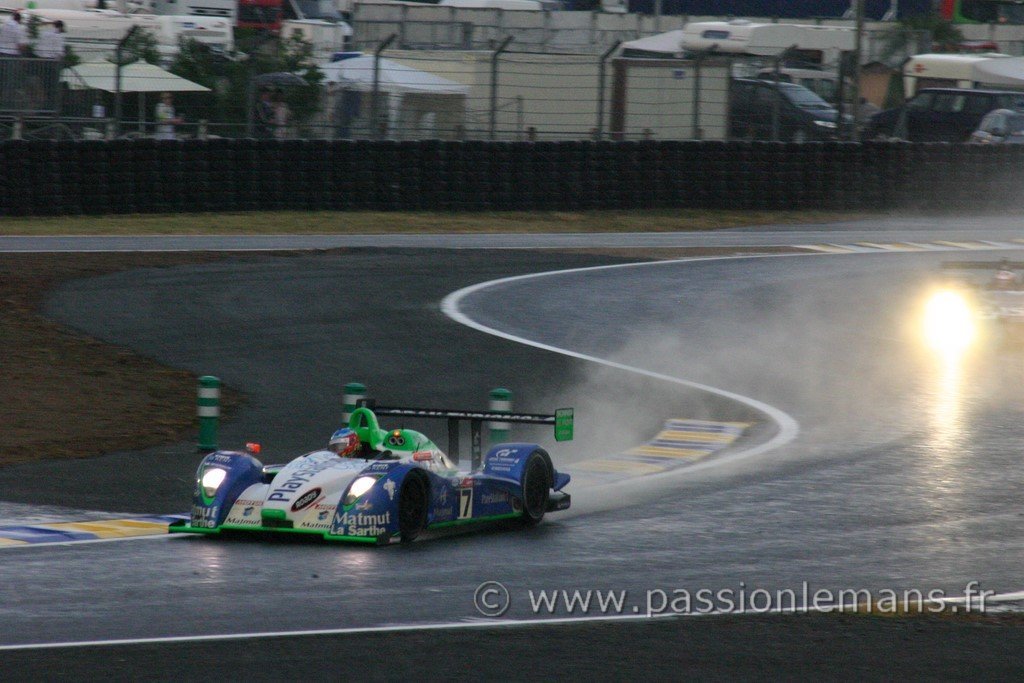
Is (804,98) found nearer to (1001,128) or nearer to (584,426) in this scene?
(1001,128)

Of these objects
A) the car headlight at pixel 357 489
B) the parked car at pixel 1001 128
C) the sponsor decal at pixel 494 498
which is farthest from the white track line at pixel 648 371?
the parked car at pixel 1001 128

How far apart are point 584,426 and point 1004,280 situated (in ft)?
25.7

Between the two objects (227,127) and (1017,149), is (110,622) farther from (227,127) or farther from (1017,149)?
(1017,149)

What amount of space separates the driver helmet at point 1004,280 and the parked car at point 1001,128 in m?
15.5

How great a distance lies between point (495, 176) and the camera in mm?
27703

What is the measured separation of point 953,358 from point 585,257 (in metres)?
8.10

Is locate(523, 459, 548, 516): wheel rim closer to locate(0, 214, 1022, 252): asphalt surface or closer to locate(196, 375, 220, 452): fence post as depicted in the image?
locate(196, 375, 220, 452): fence post

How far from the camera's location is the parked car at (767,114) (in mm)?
29812

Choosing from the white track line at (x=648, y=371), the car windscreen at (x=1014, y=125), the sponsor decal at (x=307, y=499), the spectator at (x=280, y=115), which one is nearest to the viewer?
the sponsor decal at (x=307, y=499)

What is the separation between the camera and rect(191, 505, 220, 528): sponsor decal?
8.68m

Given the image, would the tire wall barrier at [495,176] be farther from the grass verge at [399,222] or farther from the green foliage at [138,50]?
the green foliage at [138,50]

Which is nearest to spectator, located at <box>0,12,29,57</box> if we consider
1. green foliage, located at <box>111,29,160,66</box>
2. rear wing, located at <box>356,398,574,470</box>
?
green foliage, located at <box>111,29,160,66</box>

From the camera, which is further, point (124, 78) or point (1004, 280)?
point (124, 78)

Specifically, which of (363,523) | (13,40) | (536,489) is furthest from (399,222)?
(363,523)
